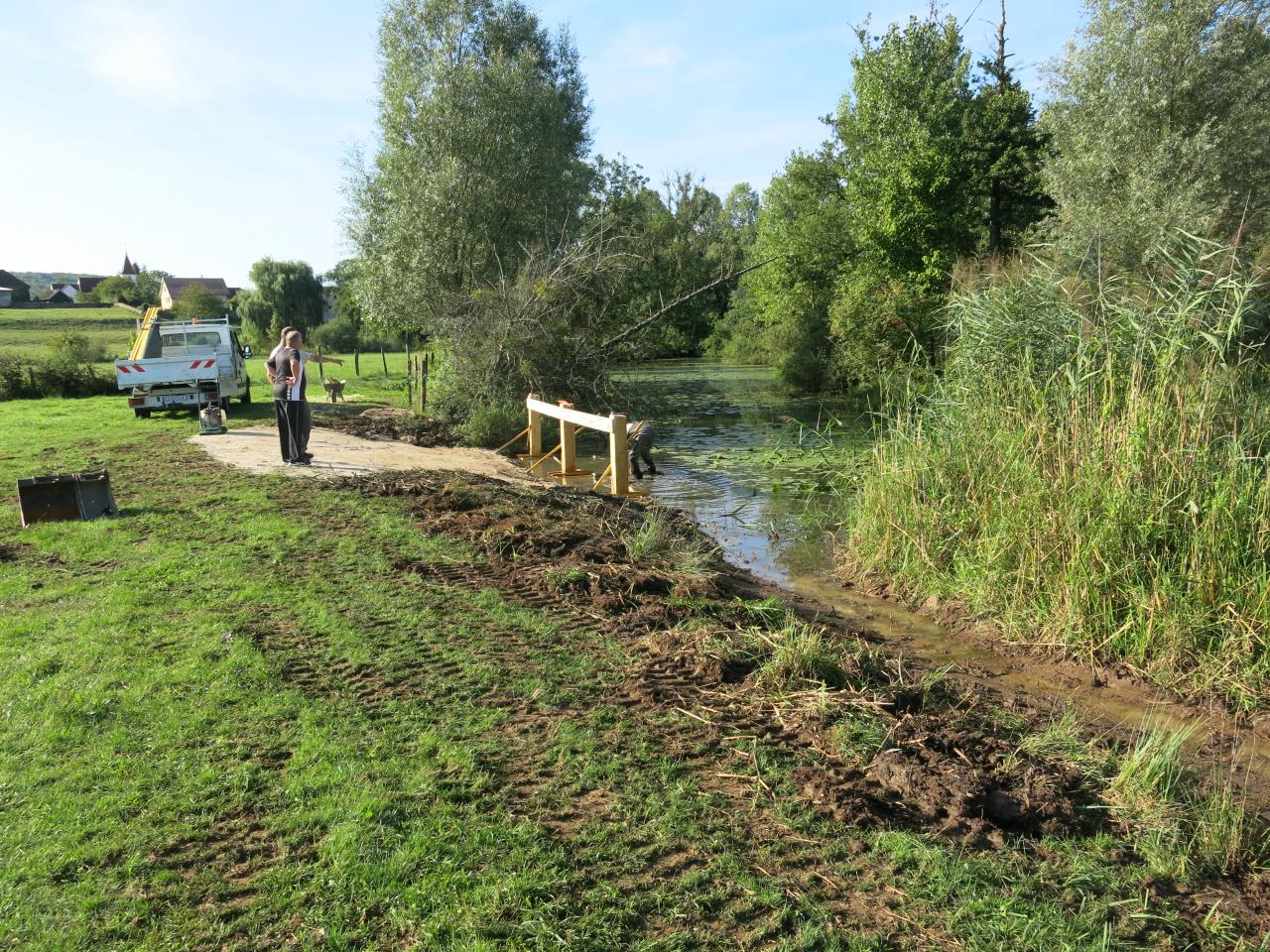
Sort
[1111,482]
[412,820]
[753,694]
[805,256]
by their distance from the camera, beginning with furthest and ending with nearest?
[805,256] < [1111,482] < [753,694] < [412,820]

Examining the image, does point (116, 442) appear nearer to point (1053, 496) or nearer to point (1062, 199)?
point (1053, 496)

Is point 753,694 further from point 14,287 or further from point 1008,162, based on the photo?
point 14,287

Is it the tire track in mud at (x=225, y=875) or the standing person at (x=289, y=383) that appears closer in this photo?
the tire track in mud at (x=225, y=875)

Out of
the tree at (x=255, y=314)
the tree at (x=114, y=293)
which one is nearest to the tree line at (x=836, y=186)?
the tree at (x=255, y=314)

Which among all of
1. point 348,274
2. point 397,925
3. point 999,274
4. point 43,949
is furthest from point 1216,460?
point 348,274

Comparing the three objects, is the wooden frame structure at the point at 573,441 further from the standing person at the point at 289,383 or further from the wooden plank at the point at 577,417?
the standing person at the point at 289,383

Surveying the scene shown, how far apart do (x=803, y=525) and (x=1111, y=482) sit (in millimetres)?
5157

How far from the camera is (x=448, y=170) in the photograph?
851 inches

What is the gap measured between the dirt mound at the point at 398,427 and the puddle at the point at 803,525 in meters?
3.12

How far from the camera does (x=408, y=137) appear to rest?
22.9m

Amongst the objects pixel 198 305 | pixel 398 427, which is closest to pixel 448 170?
pixel 398 427

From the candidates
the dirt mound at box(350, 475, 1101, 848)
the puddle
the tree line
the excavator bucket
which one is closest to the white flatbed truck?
the tree line

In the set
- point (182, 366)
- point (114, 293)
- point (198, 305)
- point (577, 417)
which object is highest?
point (114, 293)

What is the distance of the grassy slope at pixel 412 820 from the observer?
3.00 m
